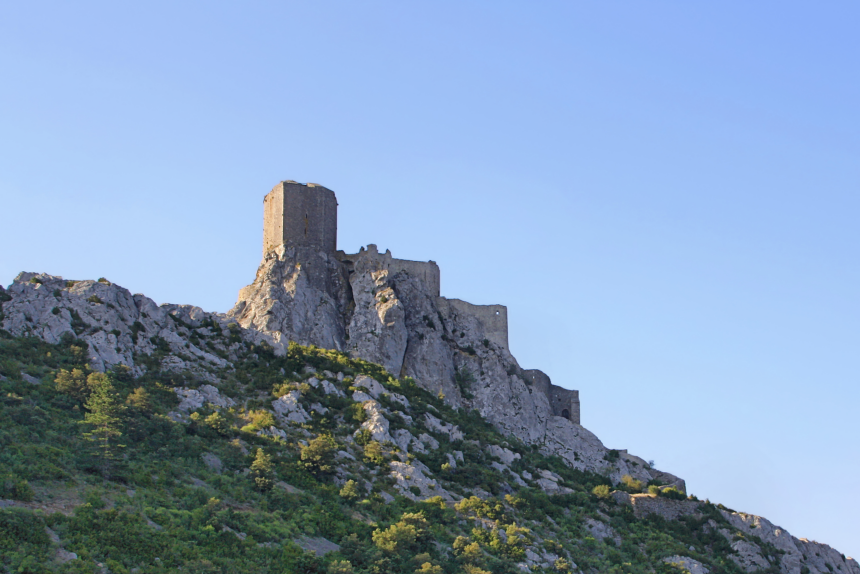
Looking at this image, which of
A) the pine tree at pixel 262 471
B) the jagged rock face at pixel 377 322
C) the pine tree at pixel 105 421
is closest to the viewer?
the pine tree at pixel 105 421

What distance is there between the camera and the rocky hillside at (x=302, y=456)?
126 ft

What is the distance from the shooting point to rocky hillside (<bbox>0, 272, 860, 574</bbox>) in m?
38.5

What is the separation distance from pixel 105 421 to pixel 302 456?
916 cm

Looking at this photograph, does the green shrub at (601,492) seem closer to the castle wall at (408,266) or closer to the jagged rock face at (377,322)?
the jagged rock face at (377,322)

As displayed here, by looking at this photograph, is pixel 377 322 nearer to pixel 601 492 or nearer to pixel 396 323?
pixel 396 323

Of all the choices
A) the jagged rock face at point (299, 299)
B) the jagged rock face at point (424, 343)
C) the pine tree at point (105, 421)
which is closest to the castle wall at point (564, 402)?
the jagged rock face at point (424, 343)

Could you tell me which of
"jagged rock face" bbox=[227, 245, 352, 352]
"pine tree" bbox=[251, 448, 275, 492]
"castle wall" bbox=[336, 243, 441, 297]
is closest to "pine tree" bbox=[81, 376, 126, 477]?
"pine tree" bbox=[251, 448, 275, 492]

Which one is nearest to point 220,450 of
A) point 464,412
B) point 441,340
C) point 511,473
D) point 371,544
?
point 371,544

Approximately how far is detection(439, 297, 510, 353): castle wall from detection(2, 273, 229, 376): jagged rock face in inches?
1067

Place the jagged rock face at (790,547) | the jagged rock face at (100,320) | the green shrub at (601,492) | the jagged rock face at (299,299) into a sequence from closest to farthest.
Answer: the jagged rock face at (100,320)
the green shrub at (601,492)
the jagged rock face at (790,547)
the jagged rock face at (299,299)

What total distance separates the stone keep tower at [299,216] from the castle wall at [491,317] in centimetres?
1151

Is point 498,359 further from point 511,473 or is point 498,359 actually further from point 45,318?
point 45,318

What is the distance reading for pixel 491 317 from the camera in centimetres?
8419

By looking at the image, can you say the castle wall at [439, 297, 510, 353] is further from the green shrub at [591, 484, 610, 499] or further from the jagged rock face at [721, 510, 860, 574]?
the jagged rock face at [721, 510, 860, 574]
